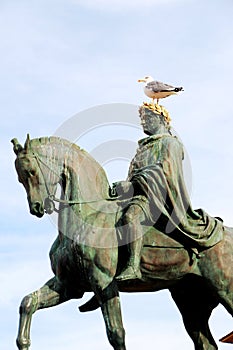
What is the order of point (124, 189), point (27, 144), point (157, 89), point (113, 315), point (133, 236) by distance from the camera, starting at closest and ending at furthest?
1. point (113, 315)
2. point (133, 236)
3. point (27, 144)
4. point (124, 189)
5. point (157, 89)

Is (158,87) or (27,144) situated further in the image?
(158,87)

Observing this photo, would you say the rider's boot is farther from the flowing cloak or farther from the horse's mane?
the horse's mane

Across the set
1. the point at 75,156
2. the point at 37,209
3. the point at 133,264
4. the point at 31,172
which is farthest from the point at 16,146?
the point at 133,264

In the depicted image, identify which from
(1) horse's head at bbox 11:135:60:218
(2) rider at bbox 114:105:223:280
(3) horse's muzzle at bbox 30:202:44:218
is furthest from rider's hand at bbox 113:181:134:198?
(3) horse's muzzle at bbox 30:202:44:218

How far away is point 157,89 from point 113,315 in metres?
3.34

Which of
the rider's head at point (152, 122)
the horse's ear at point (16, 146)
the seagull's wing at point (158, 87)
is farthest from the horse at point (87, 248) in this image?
the seagull's wing at point (158, 87)

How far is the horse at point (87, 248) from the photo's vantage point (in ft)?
51.5

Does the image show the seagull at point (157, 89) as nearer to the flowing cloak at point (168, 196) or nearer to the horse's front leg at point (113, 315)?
the flowing cloak at point (168, 196)

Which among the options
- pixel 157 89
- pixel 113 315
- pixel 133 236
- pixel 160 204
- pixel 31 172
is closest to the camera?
pixel 113 315

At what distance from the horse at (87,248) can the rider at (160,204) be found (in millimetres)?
152

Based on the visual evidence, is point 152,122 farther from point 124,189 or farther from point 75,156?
point 75,156

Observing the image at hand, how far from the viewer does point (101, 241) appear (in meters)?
15.8

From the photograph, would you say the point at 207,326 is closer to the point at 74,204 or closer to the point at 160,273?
the point at 160,273

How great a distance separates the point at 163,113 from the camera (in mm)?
17016
